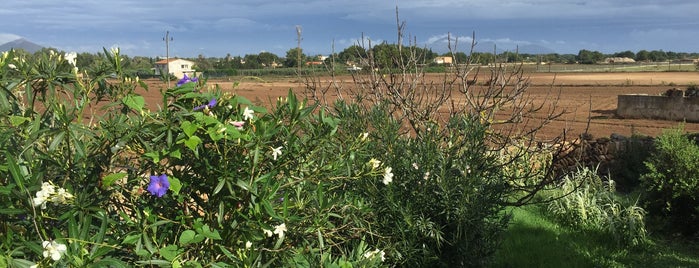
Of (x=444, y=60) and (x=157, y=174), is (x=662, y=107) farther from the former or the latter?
(x=157, y=174)

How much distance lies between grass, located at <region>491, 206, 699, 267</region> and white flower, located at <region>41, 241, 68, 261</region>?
127 inches

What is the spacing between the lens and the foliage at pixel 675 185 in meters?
5.44

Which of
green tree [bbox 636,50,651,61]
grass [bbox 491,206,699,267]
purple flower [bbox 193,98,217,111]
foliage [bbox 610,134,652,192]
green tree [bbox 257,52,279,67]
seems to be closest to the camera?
purple flower [bbox 193,98,217,111]

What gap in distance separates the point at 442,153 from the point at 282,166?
4.88 feet

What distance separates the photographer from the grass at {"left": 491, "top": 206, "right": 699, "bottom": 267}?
14.6 ft

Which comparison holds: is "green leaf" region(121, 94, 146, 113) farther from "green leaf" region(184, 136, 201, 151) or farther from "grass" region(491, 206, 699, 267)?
"grass" region(491, 206, 699, 267)

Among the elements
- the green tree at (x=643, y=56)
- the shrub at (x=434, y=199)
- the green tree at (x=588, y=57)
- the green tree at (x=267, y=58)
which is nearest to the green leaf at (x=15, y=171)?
the shrub at (x=434, y=199)

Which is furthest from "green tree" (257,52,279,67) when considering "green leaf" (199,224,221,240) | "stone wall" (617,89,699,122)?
"green leaf" (199,224,221,240)

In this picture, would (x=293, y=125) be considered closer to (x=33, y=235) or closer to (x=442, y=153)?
(x=33, y=235)

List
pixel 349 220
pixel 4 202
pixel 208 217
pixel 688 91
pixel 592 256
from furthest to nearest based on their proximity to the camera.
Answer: pixel 688 91 → pixel 592 256 → pixel 349 220 → pixel 208 217 → pixel 4 202

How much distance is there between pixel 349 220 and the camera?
2.62m

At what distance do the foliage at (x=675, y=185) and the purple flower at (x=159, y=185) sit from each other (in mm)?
5394

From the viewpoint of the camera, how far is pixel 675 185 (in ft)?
17.9

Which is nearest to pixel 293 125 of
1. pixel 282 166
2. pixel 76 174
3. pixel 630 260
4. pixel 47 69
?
pixel 282 166
